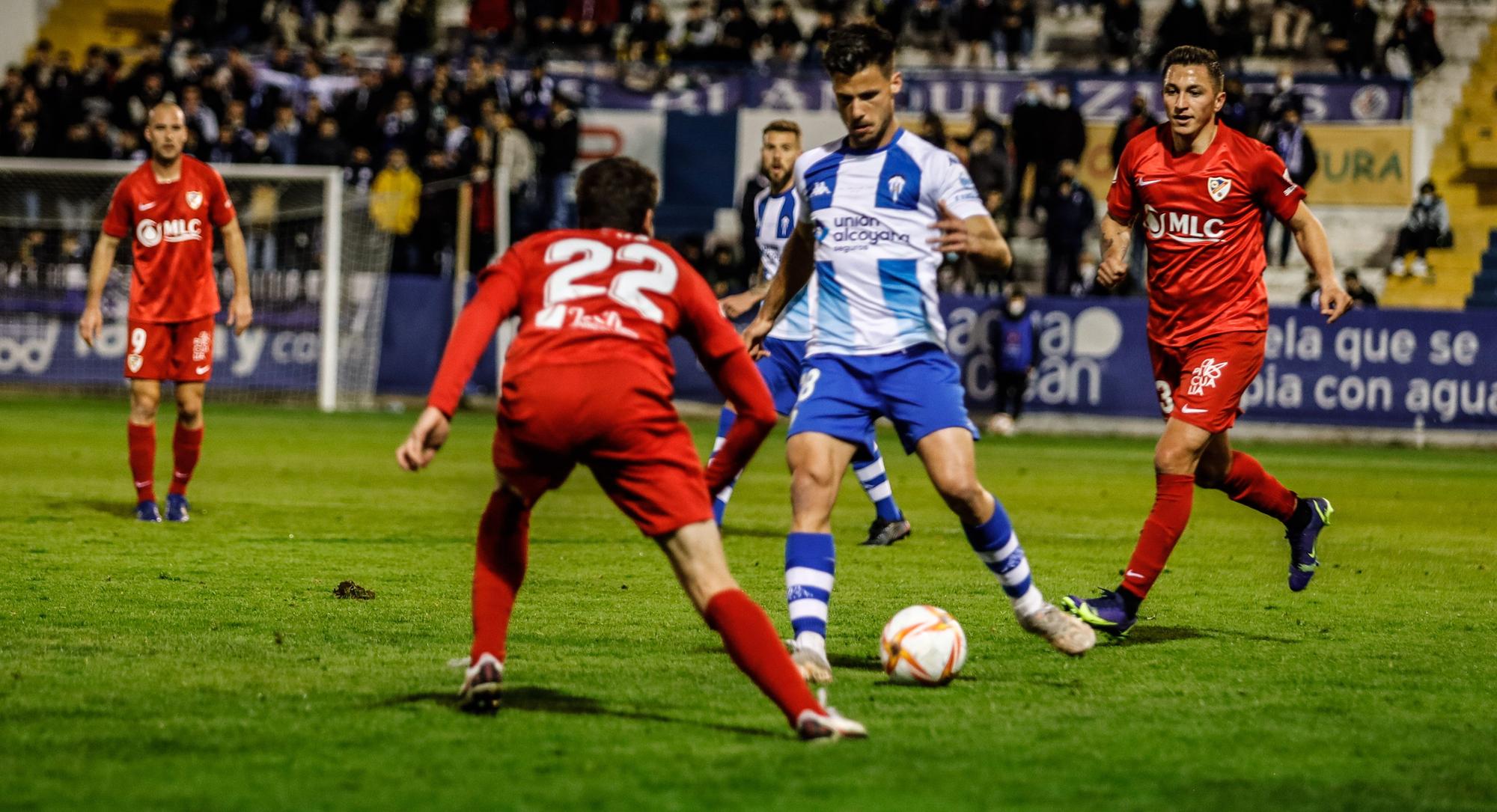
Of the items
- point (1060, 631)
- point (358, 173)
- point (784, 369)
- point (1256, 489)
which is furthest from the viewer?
point (358, 173)

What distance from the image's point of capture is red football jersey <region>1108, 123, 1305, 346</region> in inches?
296

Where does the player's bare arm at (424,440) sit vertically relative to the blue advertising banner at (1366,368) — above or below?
above

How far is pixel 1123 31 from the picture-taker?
28062mm

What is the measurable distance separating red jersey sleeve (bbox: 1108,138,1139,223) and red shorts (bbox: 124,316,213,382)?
6040 mm

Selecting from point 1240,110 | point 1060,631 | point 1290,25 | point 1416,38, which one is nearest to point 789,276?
point 1060,631

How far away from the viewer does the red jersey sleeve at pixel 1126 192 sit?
7766 millimetres

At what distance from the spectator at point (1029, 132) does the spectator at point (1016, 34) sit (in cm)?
286

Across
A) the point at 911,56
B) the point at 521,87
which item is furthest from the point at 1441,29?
the point at 521,87

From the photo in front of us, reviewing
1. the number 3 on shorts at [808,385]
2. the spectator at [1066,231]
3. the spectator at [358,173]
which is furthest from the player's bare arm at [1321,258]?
the spectator at [358,173]

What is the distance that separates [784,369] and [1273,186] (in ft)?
12.4

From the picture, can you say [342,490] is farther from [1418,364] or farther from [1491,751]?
[1418,364]

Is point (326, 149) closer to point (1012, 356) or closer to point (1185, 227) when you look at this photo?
point (1012, 356)

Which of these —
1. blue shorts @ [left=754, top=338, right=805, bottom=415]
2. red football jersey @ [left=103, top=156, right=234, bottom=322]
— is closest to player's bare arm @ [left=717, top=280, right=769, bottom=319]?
blue shorts @ [left=754, top=338, right=805, bottom=415]

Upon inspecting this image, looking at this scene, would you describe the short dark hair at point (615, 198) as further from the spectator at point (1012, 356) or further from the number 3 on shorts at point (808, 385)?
the spectator at point (1012, 356)
